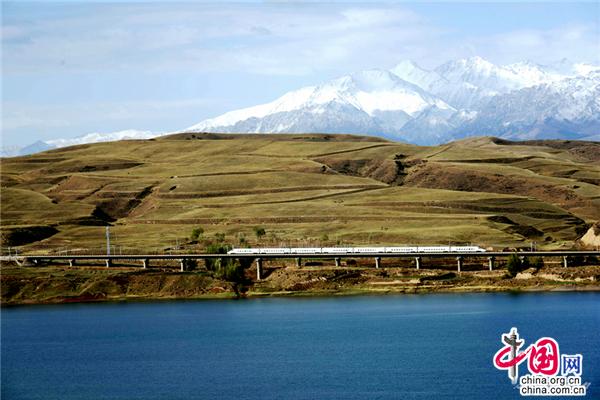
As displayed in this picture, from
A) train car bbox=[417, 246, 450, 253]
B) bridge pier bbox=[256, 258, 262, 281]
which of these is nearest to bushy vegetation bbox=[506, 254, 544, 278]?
train car bbox=[417, 246, 450, 253]

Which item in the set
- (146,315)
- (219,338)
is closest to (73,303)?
(146,315)

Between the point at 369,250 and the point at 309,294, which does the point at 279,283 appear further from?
the point at 369,250

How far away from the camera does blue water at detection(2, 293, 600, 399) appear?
82.3m

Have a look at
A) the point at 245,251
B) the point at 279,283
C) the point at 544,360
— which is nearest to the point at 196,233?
the point at 245,251

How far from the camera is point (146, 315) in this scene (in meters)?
124

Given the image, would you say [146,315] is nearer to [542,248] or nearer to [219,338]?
[219,338]

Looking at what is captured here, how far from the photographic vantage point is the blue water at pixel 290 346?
82.3 meters

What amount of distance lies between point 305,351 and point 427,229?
9737 cm

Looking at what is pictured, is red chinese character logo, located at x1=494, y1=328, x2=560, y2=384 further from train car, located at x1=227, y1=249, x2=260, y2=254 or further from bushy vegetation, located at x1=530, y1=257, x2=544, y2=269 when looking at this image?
train car, located at x1=227, y1=249, x2=260, y2=254

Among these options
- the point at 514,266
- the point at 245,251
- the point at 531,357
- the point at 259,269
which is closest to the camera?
the point at 531,357

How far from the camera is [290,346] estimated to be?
324 feet

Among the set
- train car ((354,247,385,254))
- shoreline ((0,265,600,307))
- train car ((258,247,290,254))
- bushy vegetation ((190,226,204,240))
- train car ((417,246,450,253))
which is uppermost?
bushy vegetation ((190,226,204,240))

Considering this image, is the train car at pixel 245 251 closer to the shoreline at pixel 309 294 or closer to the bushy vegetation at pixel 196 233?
the shoreline at pixel 309 294

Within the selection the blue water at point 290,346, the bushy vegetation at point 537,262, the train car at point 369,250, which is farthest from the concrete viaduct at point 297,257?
the blue water at point 290,346
